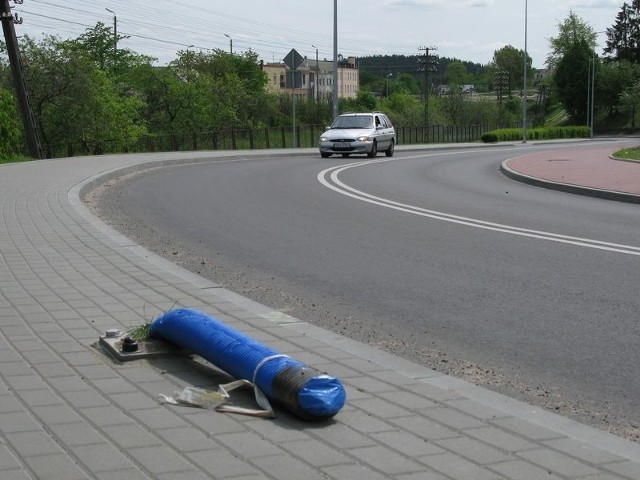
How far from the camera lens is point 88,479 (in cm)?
406

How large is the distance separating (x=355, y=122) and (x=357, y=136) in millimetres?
1412

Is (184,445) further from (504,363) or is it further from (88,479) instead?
(504,363)

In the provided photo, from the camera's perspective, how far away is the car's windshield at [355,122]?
37.2 metres

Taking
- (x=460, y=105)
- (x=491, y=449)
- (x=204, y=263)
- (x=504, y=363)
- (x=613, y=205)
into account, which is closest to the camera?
(x=491, y=449)

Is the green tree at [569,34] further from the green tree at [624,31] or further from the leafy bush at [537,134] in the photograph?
the leafy bush at [537,134]

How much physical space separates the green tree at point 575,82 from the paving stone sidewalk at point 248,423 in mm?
99745

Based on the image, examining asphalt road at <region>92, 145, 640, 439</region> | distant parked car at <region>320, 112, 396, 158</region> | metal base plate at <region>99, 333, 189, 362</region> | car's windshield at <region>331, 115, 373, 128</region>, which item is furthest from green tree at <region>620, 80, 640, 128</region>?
metal base plate at <region>99, 333, 189, 362</region>

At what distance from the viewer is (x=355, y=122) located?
123ft

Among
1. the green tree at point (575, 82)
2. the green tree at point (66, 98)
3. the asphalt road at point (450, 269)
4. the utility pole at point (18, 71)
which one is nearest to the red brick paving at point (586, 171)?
the asphalt road at point (450, 269)

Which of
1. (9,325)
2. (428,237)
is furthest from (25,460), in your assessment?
(428,237)

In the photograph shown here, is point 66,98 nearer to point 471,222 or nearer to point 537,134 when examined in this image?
point 471,222

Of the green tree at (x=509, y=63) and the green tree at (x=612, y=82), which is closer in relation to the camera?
the green tree at (x=612, y=82)

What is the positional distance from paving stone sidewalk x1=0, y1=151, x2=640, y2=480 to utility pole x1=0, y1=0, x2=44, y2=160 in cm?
2737

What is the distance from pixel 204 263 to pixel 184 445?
630 cm
